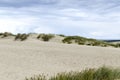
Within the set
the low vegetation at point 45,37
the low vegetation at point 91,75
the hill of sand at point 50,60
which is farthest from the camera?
the low vegetation at point 45,37

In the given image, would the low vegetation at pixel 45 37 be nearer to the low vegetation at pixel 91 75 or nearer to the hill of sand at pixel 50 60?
the hill of sand at pixel 50 60

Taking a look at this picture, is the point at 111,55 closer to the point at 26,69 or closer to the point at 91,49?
the point at 91,49

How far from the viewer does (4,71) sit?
11.9 m

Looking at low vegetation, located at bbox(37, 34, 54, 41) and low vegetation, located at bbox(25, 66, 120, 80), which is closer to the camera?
low vegetation, located at bbox(25, 66, 120, 80)

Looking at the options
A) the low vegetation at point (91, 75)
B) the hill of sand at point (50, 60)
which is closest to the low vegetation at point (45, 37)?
the hill of sand at point (50, 60)

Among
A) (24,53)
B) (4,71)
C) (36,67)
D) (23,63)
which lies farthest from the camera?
(24,53)

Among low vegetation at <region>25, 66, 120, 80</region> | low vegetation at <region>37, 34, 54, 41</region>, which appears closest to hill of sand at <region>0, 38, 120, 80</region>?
low vegetation at <region>25, 66, 120, 80</region>

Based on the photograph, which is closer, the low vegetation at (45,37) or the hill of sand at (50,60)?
the hill of sand at (50,60)

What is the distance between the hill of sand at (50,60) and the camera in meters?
12.1

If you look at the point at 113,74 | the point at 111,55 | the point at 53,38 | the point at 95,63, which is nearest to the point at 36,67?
the point at 95,63

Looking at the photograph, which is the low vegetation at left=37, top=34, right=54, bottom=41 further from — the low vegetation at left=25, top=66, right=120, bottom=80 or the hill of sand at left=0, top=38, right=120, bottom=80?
the low vegetation at left=25, top=66, right=120, bottom=80

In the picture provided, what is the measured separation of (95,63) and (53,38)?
43.1 feet

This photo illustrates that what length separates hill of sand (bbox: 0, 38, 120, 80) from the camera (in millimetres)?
12133

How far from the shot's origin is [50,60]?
15375 mm
